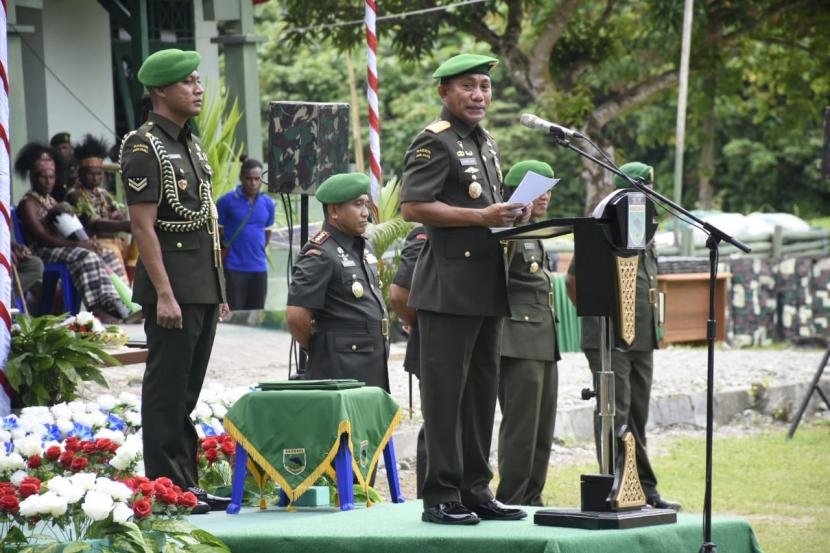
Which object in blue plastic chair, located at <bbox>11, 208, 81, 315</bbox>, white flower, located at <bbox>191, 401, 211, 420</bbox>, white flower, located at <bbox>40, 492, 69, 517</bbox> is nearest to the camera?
white flower, located at <bbox>40, 492, 69, 517</bbox>

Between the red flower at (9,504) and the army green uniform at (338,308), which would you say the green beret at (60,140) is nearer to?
the army green uniform at (338,308)

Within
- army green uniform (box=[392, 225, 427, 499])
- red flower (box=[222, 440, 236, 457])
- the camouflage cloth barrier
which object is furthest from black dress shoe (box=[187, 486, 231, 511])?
the camouflage cloth barrier

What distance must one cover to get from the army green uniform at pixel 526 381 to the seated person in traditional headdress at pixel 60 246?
460 cm

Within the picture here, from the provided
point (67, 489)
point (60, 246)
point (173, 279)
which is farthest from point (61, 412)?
point (60, 246)

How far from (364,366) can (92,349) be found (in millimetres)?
1658

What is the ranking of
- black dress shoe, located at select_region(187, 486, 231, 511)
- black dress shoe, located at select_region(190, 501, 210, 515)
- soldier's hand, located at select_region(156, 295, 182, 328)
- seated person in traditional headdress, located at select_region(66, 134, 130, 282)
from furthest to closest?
seated person in traditional headdress, located at select_region(66, 134, 130, 282) < black dress shoe, located at select_region(187, 486, 231, 511) < black dress shoe, located at select_region(190, 501, 210, 515) < soldier's hand, located at select_region(156, 295, 182, 328)

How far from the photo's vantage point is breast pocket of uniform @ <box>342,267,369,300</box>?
25.6 feet

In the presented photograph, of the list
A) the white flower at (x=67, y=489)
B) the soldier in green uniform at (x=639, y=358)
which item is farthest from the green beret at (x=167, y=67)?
the soldier in green uniform at (x=639, y=358)

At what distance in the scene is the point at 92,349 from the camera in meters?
8.41

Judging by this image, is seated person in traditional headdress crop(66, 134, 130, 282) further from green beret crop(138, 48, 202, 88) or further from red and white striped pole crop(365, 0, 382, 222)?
green beret crop(138, 48, 202, 88)

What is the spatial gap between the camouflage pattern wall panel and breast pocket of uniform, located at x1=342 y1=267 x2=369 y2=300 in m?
1.66

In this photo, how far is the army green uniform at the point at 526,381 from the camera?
26.4 ft

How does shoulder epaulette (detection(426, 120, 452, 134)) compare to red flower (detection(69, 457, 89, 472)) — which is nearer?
shoulder epaulette (detection(426, 120, 452, 134))

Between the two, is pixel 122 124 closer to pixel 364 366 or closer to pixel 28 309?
pixel 28 309
